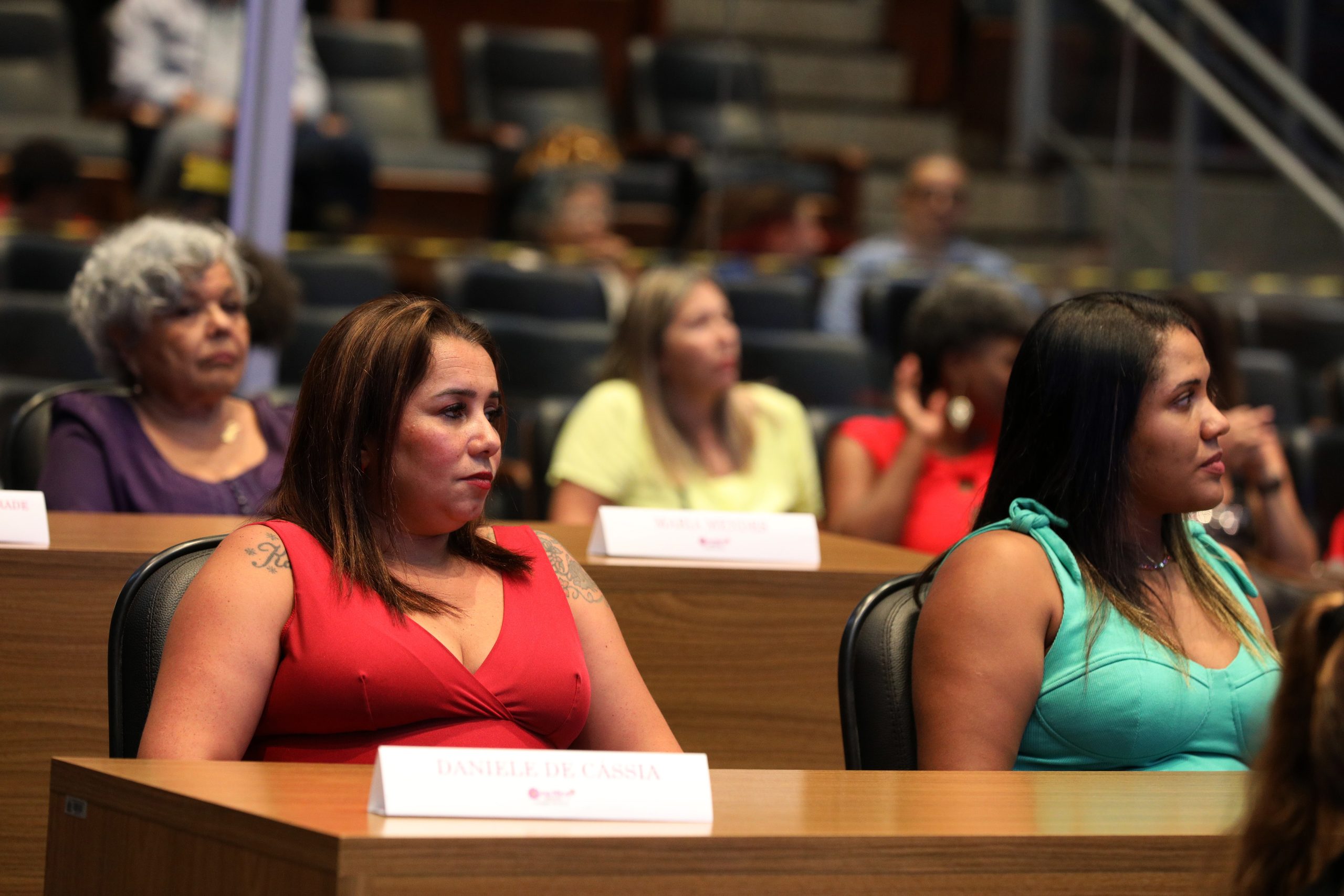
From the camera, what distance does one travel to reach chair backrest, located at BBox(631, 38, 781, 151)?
6.54 metres

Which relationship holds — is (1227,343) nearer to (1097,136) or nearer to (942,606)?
(942,606)

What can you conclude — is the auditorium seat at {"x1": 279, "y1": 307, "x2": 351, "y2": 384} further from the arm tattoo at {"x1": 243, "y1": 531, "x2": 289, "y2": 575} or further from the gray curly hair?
the arm tattoo at {"x1": 243, "y1": 531, "x2": 289, "y2": 575}

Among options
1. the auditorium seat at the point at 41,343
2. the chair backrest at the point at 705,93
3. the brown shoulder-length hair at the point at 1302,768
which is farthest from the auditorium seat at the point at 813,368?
the brown shoulder-length hair at the point at 1302,768

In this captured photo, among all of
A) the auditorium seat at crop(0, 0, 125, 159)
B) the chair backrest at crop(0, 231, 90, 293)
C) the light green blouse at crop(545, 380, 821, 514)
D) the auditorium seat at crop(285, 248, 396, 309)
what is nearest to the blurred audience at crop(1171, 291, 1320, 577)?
the light green blouse at crop(545, 380, 821, 514)

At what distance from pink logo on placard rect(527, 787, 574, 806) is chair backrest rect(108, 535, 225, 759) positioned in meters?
0.63

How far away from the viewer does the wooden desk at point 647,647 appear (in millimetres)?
2174

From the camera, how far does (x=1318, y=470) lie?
4.21 m

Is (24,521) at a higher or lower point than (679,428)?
higher

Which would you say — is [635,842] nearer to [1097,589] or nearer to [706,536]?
[1097,589]

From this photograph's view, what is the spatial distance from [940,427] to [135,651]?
205 cm

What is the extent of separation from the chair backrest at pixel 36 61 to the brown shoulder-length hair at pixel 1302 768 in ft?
18.2

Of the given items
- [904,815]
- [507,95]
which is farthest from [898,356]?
[904,815]

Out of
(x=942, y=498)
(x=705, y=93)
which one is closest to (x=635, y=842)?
(x=942, y=498)

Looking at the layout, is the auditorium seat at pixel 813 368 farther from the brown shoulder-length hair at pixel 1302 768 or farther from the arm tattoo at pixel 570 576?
the brown shoulder-length hair at pixel 1302 768
